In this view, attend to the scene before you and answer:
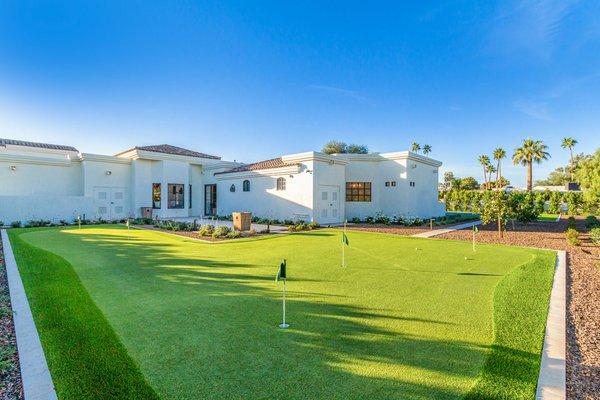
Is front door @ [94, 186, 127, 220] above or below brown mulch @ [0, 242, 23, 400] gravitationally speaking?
above

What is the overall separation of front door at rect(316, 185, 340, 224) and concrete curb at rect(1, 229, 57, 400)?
1533 centimetres

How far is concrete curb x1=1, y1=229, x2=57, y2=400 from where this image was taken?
8.87 ft

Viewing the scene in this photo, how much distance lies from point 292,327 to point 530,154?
5035cm

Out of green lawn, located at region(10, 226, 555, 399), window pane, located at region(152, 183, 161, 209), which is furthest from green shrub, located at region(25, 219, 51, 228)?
green lawn, located at region(10, 226, 555, 399)

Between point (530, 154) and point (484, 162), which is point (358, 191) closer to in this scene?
point (530, 154)

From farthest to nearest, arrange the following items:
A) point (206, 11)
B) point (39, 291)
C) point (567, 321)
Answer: point (206, 11) < point (39, 291) < point (567, 321)

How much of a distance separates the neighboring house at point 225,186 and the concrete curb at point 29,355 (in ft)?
48.9

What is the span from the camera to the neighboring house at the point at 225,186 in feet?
63.1

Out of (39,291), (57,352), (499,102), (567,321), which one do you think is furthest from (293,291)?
(499,102)

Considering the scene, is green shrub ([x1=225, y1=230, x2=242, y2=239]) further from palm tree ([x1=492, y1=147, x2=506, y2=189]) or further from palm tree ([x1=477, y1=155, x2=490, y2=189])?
palm tree ([x1=477, y1=155, x2=490, y2=189])

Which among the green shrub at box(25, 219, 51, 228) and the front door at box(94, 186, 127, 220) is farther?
the front door at box(94, 186, 127, 220)

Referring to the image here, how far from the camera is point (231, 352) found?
3.45 meters

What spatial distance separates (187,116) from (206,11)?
10.5 meters

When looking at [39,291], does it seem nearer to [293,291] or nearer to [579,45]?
[293,291]
